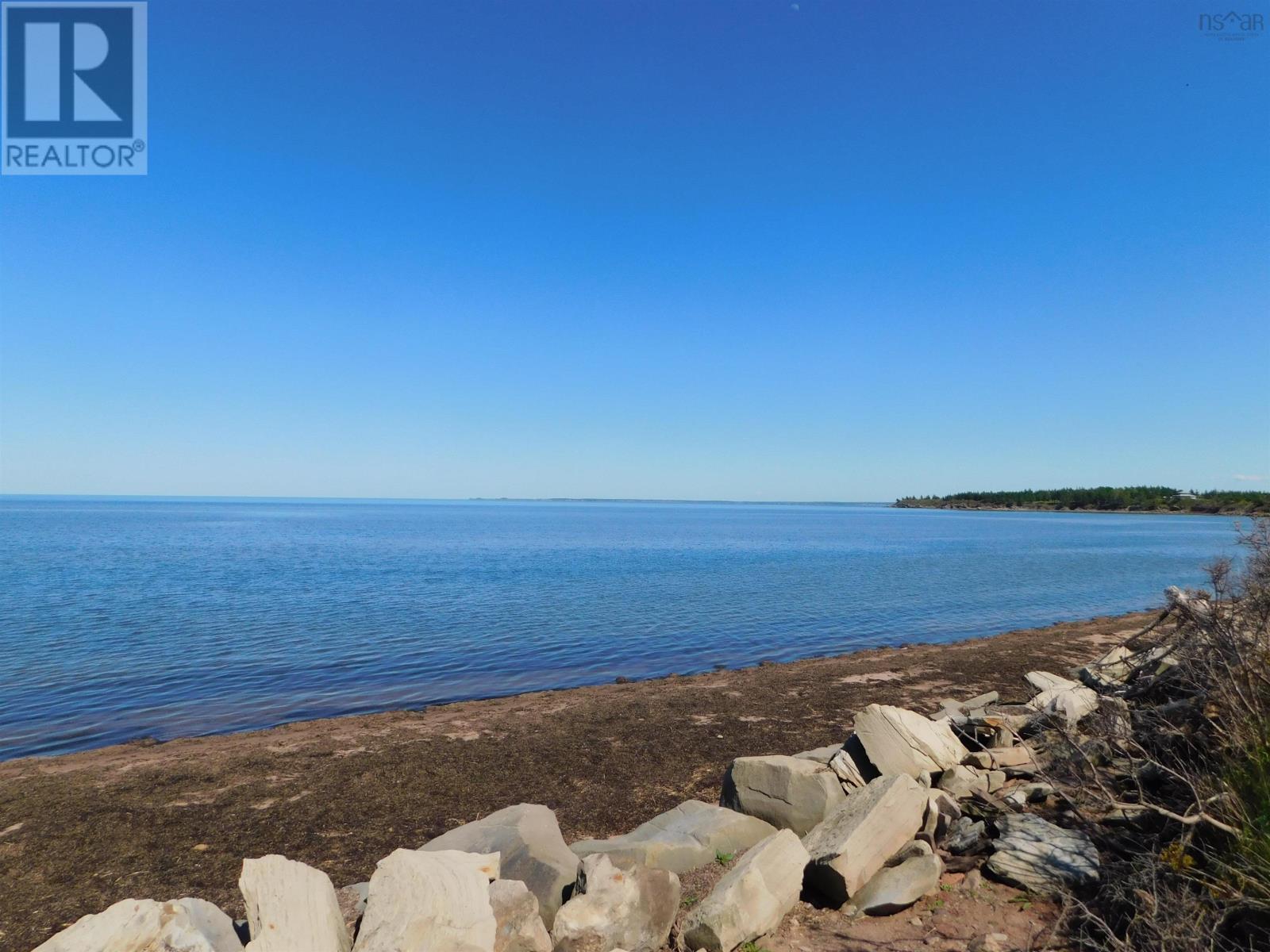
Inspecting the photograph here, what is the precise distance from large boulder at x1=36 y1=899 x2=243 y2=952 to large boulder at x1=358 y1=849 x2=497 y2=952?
1.10 meters

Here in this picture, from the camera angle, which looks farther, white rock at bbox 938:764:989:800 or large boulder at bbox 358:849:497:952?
white rock at bbox 938:764:989:800

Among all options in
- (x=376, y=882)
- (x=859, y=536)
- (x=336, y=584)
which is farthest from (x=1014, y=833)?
(x=859, y=536)

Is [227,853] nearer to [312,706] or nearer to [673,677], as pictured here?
[312,706]

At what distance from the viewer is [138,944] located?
5.33m

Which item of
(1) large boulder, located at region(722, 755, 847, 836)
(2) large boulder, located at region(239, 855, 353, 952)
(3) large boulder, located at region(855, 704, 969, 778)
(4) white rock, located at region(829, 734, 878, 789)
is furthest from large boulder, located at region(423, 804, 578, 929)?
(3) large boulder, located at region(855, 704, 969, 778)

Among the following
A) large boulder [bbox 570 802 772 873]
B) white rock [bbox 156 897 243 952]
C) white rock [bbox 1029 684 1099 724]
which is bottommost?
large boulder [bbox 570 802 772 873]

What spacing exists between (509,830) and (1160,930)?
5976mm

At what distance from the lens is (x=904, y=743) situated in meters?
9.24

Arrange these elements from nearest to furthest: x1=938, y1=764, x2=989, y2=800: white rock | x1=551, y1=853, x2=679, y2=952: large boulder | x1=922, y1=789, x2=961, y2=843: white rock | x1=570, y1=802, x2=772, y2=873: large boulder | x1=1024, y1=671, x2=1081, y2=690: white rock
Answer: x1=551, y1=853, x2=679, y2=952: large boulder, x1=570, y1=802, x2=772, y2=873: large boulder, x1=922, y1=789, x2=961, y2=843: white rock, x1=938, y1=764, x2=989, y2=800: white rock, x1=1024, y1=671, x2=1081, y2=690: white rock

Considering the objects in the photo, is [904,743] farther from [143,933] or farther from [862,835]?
[143,933]

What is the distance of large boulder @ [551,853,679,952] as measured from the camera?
6148 mm

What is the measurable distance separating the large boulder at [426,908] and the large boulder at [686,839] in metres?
1.78

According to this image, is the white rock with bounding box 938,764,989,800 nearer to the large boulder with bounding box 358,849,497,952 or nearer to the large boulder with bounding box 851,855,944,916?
the large boulder with bounding box 851,855,944,916

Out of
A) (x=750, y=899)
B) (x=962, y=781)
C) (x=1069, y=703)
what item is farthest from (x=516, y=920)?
(x=1069, y=703)
